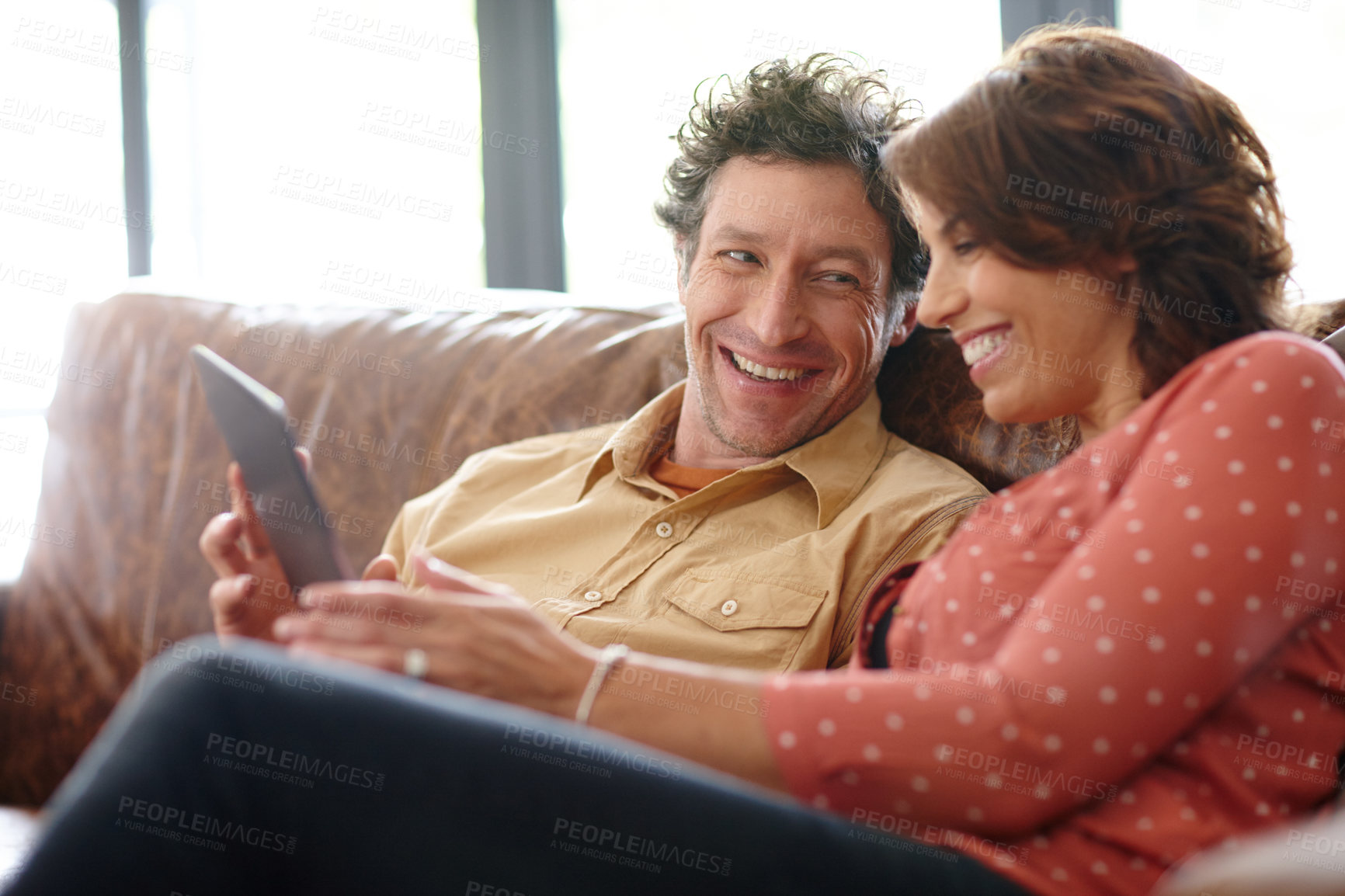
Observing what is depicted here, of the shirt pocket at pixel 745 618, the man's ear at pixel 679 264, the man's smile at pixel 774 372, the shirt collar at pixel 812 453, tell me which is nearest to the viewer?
the shirt pocket at pixel 745 618

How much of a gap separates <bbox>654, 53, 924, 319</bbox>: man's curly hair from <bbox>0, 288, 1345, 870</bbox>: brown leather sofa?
216mm

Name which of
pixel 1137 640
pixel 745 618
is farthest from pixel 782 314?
pixel 1137 640

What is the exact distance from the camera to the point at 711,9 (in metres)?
2.75

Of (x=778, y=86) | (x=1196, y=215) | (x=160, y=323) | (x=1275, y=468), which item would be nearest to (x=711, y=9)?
(x=778, y=86)

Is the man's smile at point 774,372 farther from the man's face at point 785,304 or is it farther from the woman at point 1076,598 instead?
the woman at point 1076,598

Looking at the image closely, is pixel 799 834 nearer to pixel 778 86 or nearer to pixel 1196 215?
pixel 1196 215

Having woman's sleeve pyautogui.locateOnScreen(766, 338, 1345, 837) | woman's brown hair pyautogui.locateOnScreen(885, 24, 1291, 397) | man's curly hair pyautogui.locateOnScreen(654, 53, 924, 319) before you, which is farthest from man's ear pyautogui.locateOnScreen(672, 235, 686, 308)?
woman's sleeve pyautogui.locateOnScreen(766, 338, 1345, 837)

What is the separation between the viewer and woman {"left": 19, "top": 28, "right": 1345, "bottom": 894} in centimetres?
65

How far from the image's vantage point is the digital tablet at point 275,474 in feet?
2.99

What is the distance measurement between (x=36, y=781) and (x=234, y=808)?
1209 mm

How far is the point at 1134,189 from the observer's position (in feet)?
2.61

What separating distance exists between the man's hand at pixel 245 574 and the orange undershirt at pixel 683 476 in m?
0.45

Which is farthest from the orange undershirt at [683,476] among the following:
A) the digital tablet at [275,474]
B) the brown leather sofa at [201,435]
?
the digital tablet at [275,474]

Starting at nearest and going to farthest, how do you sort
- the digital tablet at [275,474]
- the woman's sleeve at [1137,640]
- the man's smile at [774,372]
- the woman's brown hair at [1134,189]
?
the woman's sleeve at [1137,640]
the woman's brown hair at [1134,189]
the digital tablet at [275,474]
the man's smile at [774,372]
